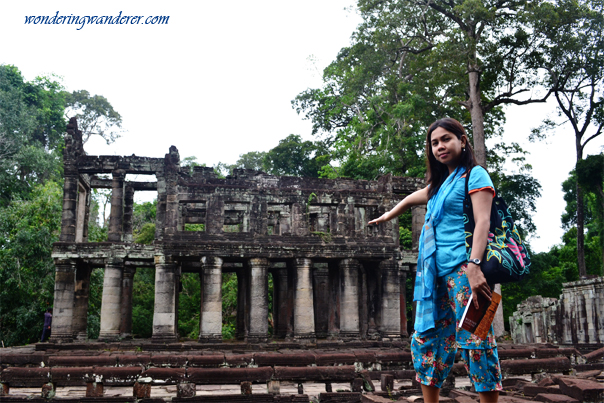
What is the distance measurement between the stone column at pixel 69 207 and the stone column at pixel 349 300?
41.4 ft

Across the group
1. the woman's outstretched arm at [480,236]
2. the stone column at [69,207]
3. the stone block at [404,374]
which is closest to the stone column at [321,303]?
the stone column at [69,207]

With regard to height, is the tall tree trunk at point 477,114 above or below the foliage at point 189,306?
above

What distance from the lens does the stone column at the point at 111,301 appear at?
23.3 m

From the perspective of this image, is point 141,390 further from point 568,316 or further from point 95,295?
point 568,316

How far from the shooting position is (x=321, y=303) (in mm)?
29281

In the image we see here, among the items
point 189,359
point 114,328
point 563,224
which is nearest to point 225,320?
point 114,328

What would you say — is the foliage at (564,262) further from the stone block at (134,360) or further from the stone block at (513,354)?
the stone block at (134,360)

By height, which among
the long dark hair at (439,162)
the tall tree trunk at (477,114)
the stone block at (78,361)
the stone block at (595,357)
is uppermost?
the tall tree trunk at (477,114)

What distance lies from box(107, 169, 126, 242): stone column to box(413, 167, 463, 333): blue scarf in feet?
76.8

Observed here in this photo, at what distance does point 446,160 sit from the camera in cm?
420

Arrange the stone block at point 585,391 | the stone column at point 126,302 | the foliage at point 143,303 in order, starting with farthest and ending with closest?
1. the foliage at point 143,303
2. the stone column at point 126,302
3. the stone block at point 585,391

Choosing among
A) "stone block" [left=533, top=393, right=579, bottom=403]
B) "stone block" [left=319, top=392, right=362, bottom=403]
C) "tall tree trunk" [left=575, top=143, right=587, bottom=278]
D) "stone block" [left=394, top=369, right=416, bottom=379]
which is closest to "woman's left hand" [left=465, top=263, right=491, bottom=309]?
"stone block" [left=533, top=393, right=579, bottom=403]

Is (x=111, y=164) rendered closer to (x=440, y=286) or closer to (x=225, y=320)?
(x=225, y=320)

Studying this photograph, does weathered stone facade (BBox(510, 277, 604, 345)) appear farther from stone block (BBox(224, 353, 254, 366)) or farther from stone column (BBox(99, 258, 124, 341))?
stone column (BBox(99, 258, 124, 341))
